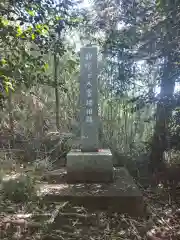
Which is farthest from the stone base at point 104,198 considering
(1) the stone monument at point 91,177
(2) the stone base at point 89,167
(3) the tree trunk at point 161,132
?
(3) the tree trunk at point 161,132

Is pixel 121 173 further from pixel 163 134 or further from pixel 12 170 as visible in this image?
pixel 12 170

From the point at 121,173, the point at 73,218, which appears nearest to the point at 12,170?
the point at 121,173

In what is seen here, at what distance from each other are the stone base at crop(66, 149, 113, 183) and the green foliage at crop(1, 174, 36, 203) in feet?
2.29

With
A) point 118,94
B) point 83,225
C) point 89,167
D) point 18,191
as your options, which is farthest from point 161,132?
point 18,191

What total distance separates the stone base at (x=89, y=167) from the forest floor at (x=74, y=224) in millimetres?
739

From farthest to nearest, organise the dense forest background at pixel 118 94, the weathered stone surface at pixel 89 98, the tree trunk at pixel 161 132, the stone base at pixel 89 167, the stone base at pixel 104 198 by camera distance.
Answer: the tree trunk at pixel 161 132, the dense forest background at pixel 118 94, the weathered stone surface at pixel 89 98, the stone base at pixel 89 167, the stone base at pixel 104 198

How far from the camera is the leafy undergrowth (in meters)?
2.81

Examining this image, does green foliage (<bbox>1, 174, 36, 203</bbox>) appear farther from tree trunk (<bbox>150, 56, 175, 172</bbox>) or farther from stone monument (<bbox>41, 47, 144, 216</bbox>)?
tree trunk (<bbox>150, 56, 175, 172</bbox>)

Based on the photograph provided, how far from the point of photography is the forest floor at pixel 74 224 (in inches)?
111

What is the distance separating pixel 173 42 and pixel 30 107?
14.7 ft

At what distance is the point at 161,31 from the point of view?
514 cm

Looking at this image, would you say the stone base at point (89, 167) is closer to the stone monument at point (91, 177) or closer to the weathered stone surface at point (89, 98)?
the stone monument at point (91, 177)

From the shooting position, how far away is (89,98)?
14.1ft

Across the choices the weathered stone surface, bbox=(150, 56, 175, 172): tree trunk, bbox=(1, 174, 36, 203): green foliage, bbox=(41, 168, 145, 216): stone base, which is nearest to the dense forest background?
bbox=(150, 56, 175, 172): tree trunk
